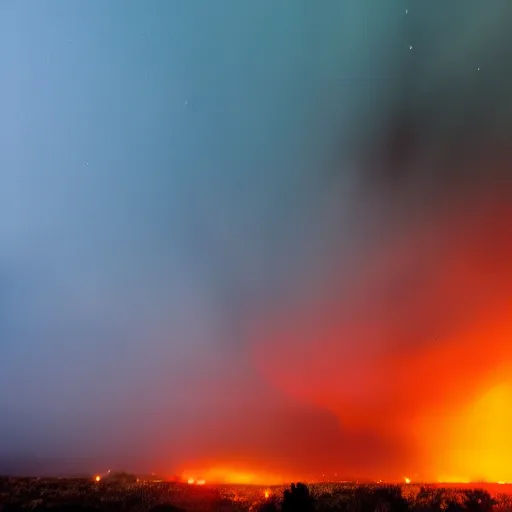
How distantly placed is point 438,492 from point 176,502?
1497cm

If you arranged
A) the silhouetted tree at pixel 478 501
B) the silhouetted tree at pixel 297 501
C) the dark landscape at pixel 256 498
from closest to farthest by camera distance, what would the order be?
the silhouetted tree at pixel 297 501
the dark landscape at pixel 256 498
the silhouetted tree at pixel 478 501

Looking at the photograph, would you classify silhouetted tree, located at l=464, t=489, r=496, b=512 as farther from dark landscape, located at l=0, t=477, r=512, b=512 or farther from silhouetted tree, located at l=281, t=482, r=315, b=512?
silhouetted tree, located at l=281, t=482, r=315, b=512

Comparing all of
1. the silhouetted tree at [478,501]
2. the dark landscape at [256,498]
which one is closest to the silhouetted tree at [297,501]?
the dark landscape at [256,498]

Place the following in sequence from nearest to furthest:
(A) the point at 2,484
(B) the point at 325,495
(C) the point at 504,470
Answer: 1. (B) the point at 325,495
2. (A) the point at 2,484
3. (C) the point at 504,470

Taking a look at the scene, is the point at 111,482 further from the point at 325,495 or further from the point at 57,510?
the point at 325,495

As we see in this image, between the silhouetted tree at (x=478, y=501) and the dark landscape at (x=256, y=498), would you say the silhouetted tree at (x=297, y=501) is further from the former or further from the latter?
the silhouetted tree at (x=478, y=501)

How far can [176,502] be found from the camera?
2822cm

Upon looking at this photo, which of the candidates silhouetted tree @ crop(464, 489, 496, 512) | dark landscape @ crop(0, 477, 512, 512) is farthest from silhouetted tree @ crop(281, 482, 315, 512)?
silhouetted tree @ crop(464, 489, 496, 512)

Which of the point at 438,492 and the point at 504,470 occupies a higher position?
the point at 504,470

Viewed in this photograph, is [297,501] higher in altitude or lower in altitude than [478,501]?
lower

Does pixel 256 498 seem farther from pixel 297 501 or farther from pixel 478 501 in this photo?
pixel 478 501

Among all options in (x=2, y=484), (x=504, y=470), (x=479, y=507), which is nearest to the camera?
(x=479, y=507)

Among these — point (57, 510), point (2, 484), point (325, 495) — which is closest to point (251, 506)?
point (325, 495)

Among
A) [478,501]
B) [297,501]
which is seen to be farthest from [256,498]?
[478,501]
